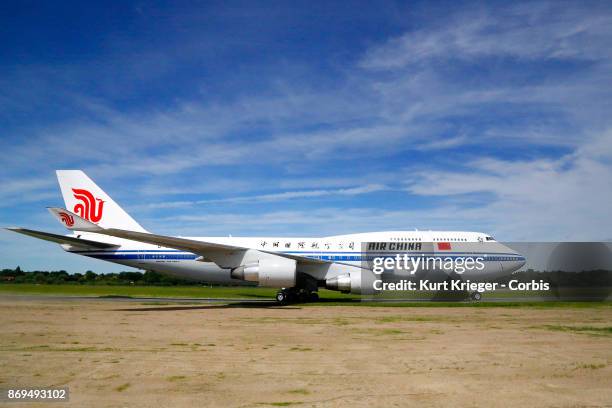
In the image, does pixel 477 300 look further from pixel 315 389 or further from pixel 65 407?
pixel 65 407

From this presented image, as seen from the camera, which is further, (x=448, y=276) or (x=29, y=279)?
(x=29, y=279)

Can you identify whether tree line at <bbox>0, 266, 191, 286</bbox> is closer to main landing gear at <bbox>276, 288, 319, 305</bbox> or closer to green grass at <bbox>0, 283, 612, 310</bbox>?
green grass at <bbox>0, 283, 612, 310</bbox>

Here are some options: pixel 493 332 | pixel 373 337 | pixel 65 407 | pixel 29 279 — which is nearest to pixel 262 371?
pixel 65 407

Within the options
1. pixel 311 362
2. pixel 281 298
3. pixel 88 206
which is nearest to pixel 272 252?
pixel 281 298

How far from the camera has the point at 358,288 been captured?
24500 millimetres

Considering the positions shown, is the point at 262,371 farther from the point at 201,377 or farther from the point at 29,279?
the point at 29,279

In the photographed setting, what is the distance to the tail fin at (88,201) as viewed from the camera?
95.6ft

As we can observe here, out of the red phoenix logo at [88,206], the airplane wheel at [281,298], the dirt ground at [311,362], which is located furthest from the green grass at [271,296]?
the dirt ground at [311,362]

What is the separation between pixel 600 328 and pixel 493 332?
11.5 feet

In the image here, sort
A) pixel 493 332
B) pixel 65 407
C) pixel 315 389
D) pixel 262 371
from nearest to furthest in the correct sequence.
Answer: pixel 65 407
pixel 315 389
pixel 262 371
pixel 493 332

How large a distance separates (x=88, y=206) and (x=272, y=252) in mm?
12794

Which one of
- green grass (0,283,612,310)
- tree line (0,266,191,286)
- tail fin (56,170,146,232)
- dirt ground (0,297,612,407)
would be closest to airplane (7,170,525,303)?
tail fin (56,170,146,232)

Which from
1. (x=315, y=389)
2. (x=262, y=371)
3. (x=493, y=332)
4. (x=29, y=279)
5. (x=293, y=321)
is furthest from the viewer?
(x=29, y=279)

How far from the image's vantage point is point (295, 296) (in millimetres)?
26188
